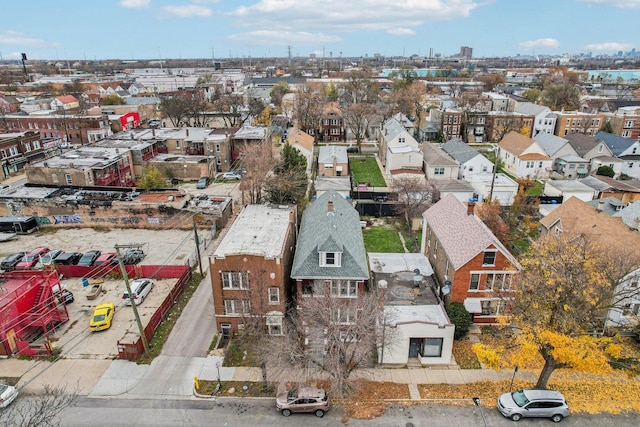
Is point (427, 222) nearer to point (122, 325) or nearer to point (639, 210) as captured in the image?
point (639, 210)

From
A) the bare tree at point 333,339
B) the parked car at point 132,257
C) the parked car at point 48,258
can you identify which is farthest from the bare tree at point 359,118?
the bare tree at point 333,339

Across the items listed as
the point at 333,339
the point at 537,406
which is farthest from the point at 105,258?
the point at 537,406

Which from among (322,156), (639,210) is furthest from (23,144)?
(639,210)

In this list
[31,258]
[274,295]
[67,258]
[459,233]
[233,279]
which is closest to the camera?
[233,279]

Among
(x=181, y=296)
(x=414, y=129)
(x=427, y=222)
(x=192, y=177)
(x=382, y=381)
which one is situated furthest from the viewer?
(x=414, y=129)

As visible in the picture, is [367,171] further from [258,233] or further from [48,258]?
[48,258]
